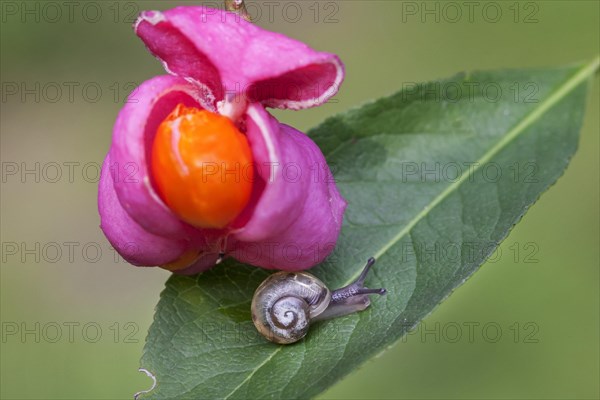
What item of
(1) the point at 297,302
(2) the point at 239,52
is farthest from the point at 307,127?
(2) the point at 239,52

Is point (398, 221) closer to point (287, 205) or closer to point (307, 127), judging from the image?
point (287, 205)

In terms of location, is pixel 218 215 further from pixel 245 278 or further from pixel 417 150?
pixel 417 150

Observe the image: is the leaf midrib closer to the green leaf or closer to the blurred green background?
the green leaf

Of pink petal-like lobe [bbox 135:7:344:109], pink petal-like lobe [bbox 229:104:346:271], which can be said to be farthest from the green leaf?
pink petal-like lobe [bbox 135:7:344:109]

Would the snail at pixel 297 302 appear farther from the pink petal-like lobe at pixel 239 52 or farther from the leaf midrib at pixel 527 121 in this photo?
the pink petal-like lobe at pixel 239 52

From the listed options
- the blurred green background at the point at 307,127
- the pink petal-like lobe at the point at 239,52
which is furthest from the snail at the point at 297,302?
the blurred green background at the point at 307,127

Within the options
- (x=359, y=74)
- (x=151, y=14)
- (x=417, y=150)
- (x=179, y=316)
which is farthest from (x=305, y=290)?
(x=359, y=74)
